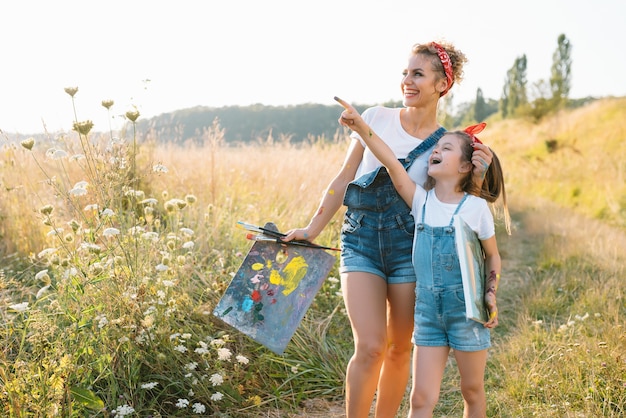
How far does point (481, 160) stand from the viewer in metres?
2.95

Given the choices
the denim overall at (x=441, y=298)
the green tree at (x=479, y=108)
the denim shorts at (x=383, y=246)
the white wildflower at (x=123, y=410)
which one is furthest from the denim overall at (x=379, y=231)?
the green tree at (x=479, y=108)

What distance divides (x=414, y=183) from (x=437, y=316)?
648 millimetres

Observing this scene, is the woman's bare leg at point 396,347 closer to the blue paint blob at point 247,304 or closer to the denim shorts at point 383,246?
the denim shorts at point 383,246

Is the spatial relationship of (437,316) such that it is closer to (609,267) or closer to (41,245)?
(41,245)

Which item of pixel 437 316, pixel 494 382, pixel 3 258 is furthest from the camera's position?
pixel 3 258

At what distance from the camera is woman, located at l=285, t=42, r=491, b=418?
9.67ft

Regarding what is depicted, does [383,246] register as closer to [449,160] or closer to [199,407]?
[449,160]

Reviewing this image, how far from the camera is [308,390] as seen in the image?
4.10 metres

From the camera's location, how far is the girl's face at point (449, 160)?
2.96m

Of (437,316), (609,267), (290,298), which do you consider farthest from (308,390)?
(609,267)

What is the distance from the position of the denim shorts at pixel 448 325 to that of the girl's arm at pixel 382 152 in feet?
1.57

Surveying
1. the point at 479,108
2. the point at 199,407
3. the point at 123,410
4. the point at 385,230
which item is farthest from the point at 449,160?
the point at 479,108

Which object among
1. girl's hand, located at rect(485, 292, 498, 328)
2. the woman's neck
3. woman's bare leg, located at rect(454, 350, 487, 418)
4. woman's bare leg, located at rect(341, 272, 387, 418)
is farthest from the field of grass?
the woman's neck

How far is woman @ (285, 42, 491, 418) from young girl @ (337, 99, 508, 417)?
95 millimetres
